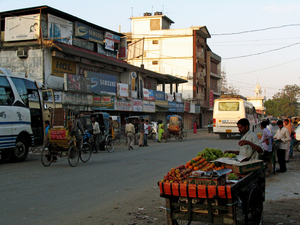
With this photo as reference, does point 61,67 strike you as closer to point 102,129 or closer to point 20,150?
point 102,129

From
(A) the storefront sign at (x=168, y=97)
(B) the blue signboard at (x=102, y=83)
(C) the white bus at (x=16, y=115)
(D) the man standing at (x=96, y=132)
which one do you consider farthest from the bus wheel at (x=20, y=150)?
(A) the storefront sign at (x=168, y=97)

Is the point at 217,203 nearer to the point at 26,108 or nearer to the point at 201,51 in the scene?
the point at 26,108

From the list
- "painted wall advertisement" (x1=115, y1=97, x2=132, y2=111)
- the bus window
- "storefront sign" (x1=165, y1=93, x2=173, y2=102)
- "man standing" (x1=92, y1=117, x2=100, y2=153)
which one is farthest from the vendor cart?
"storefront sign" (x1=165, y1=93, x2=173, y2=102)

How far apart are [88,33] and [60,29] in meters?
4.26

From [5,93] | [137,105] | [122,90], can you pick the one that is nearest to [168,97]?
[137,105]

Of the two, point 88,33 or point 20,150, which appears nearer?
point 20,150

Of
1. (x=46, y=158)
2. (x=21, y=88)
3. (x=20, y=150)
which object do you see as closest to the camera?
(x=46, y=158)

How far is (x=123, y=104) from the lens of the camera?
30.3 m

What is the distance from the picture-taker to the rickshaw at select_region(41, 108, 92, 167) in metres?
11.5

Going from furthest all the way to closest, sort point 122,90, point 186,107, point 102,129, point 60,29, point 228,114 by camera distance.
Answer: point 186,107 → point 122,90 → point 228,114 → point 60,29 → point 102,129

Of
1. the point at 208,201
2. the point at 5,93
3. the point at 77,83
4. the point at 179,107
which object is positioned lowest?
the point at 208,201

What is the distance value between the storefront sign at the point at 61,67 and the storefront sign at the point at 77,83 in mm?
1771

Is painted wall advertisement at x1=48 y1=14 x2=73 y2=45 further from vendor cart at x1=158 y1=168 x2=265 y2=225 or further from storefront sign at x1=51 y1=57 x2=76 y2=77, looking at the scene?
vendor cart at x1=158 y1=168 x2=265 y2=225

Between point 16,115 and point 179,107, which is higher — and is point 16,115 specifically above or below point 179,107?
below
